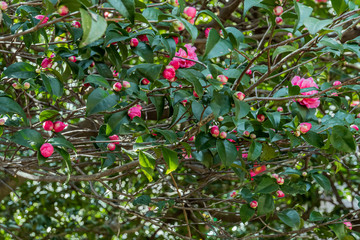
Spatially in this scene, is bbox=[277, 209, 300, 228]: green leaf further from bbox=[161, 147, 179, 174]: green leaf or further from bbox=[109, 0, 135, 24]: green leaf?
bbox=[109, 0, 135, 24]: green leaf

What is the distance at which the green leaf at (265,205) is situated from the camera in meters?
1.51

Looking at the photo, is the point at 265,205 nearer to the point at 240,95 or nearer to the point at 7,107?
the point at 240,95

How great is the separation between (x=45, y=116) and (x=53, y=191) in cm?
190

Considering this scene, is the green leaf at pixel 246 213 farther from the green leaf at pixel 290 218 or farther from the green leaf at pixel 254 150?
the green leaf at pixel 254 150

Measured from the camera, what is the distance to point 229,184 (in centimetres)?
314

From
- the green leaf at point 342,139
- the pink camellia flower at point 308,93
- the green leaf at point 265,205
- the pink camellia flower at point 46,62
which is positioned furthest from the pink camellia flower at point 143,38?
the green leaf at point 265,205

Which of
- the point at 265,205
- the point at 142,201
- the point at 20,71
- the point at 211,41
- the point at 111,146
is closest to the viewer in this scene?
the point at 211,41

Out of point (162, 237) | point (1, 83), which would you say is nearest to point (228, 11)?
point (1, 83)

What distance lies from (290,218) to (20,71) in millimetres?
1230

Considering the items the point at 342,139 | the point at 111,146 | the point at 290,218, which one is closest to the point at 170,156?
the point at 111,146

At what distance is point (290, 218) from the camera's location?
5.63 feet

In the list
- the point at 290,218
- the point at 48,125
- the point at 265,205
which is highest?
the point at 48,125

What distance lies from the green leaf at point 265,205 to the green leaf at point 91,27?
1034 millimetres

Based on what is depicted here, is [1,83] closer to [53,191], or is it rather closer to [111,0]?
[111,0]
